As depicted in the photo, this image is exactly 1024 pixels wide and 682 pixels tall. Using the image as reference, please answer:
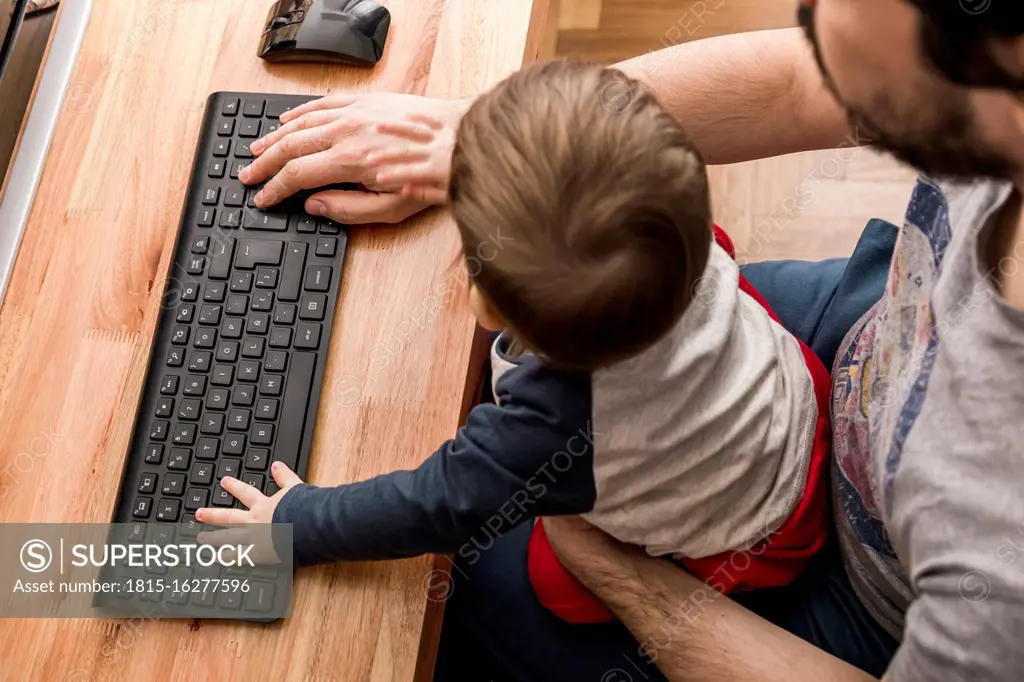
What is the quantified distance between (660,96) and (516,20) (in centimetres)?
17

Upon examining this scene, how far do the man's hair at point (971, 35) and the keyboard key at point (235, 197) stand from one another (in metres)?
0.60

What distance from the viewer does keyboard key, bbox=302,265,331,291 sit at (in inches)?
29.7

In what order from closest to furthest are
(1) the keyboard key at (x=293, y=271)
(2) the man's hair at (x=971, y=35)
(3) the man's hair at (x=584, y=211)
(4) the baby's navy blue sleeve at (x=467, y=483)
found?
(2) the man's hair at (x=971, y=35) → (3) the man's hair at (x=584, y=211) → (4) the baby's navy blue sleeve at (x=467, y=483) → (1) the keyboard key at (x=293, y=271)

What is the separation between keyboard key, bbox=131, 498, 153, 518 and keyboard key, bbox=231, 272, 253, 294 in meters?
0.20

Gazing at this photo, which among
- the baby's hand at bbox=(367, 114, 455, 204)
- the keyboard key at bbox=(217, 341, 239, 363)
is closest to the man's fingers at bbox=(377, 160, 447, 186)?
the baby's hand at bbox=(367, 114, 455, 204)

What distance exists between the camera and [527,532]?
3.08ft

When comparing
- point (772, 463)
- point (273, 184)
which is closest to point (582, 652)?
point (772, 463)

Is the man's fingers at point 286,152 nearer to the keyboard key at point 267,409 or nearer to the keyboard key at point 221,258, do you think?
the keyboard key at point 221,258

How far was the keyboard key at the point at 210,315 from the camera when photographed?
75 cm

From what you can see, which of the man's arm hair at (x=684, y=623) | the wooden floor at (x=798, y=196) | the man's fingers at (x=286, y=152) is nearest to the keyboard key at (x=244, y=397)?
the man's fingers at (x=286, y=152)

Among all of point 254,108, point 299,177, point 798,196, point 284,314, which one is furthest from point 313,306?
point 798,196

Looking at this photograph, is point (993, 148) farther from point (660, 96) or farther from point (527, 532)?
point (527, 532)

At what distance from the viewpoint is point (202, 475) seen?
27.6 inches

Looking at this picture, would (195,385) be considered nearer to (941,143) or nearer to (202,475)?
(202,475)
